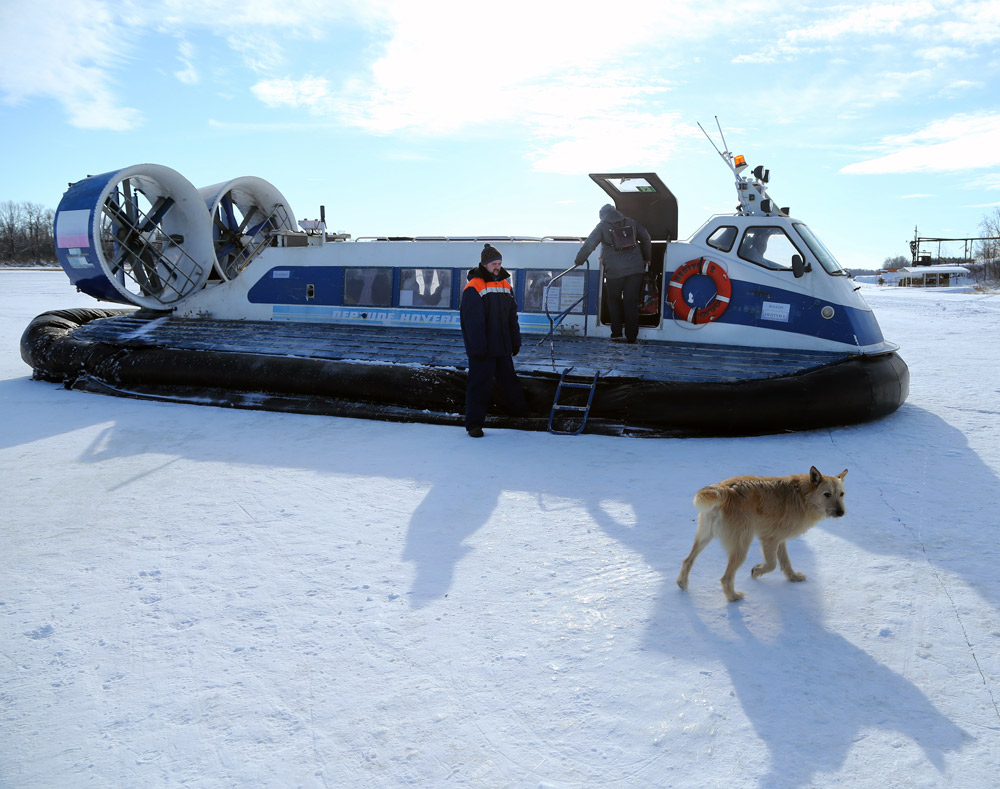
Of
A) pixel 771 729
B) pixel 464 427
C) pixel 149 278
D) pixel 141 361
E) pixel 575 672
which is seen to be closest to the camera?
pixel 771 729

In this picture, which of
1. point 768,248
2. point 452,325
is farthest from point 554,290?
point 768,248

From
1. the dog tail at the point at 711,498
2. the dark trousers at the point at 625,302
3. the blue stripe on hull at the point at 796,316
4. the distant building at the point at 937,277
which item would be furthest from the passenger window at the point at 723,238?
the distant building at the point at 937,277

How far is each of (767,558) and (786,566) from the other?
0.08 metres

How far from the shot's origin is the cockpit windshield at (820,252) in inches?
236

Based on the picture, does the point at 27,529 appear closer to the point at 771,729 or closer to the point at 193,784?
the point at 193,784

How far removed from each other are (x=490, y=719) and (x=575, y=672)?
35 cm

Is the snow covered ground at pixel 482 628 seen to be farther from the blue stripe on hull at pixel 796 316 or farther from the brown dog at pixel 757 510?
the blue stripe on hull at pixel 796 316

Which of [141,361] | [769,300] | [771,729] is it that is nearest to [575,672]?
[771,729]

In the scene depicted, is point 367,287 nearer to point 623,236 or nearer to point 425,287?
point 425,287

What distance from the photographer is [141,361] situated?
22.8ft

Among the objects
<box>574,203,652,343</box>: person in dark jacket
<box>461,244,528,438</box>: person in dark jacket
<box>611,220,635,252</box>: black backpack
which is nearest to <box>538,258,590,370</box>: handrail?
<box>574,203,652,343</box>: person in dark jacket

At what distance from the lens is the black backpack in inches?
242

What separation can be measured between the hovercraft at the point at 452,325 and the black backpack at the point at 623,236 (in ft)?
1.48

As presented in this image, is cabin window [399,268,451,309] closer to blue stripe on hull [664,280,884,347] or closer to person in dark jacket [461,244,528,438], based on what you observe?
person in dark jacket [461,244,528,438]
